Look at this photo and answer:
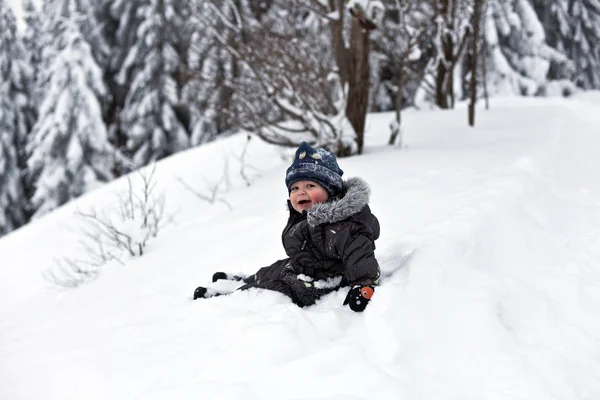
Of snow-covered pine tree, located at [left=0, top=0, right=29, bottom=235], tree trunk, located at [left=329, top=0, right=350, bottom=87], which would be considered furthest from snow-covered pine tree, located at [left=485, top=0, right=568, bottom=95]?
snow-covered pine tree, located at [left=0, top=0, right=29, bottom=235]

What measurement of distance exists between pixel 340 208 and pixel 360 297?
442 millimetres

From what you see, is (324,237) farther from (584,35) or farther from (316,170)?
(584,35)

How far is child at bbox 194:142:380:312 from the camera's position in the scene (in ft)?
7.27

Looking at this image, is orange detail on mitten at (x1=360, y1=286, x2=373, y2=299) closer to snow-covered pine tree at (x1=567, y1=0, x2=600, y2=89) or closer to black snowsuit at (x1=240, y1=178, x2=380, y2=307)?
black snowsuit at (x1=240, y1=178, x2=380, y2=307)

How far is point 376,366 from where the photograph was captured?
6.04ft

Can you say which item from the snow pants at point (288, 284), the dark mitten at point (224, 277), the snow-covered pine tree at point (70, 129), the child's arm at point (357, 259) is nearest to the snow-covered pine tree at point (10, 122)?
the snow-covered pine tree at point (70, 129)

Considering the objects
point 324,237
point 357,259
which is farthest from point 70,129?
point 357,259

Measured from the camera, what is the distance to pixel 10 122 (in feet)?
58.0

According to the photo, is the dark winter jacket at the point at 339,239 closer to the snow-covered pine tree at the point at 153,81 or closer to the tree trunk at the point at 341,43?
the tree trunk at the point at 341,43

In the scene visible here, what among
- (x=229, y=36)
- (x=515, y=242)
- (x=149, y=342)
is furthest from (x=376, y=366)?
(x=229, y=36)

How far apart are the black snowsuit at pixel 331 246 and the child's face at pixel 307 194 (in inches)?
2.2

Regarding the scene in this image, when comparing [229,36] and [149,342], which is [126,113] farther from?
[149,342]

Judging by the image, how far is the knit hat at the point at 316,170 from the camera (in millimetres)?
2465

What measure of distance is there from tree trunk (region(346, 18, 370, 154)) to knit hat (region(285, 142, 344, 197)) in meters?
4.88
